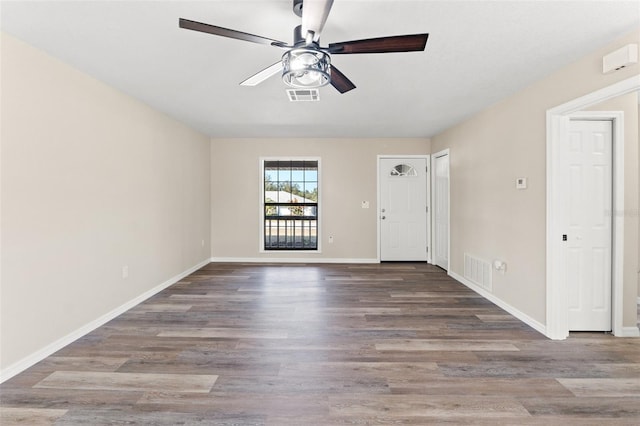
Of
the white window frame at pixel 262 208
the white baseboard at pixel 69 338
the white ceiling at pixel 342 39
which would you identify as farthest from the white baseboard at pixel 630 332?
the white baseboard at pixel 69 338

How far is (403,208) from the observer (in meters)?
6.02

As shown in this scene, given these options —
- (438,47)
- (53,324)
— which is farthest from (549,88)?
(53,324)

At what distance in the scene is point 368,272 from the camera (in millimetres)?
5262

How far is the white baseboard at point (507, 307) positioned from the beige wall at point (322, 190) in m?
1.96

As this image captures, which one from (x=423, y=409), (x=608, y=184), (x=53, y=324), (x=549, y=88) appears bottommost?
(x=423, y=409)

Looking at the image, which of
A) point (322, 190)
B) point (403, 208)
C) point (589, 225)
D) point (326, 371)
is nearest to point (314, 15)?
point (326, 371)

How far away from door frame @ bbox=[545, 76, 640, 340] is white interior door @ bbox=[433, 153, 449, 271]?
2412mm

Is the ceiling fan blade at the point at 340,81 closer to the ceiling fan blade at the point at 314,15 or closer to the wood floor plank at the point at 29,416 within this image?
the ceiling fan blade at the point at 314,15

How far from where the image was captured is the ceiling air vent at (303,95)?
3244 millimetres

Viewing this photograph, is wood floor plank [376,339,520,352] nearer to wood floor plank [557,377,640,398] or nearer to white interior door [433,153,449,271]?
wood floor plank [557,377,640,398]

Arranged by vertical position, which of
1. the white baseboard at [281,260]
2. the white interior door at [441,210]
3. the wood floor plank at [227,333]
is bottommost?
the wood floor plank at [227,333]

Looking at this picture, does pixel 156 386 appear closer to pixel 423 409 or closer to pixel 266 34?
pixel 423 409

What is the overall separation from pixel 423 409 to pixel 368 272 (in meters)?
3.41

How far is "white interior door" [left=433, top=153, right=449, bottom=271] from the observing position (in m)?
5.33
